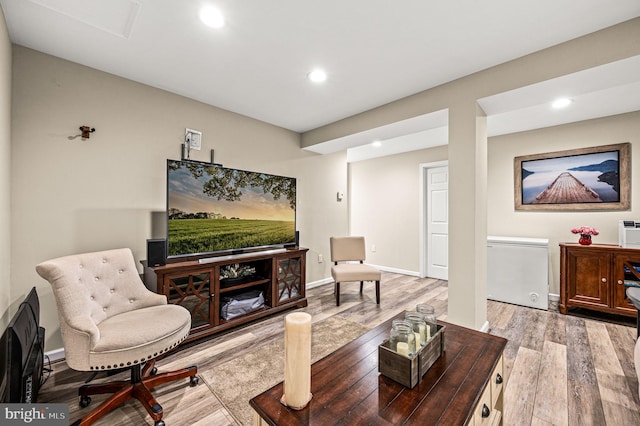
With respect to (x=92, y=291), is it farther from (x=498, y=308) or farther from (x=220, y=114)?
(x=498, y=308)

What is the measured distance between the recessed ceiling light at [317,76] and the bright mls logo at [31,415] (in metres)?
2.75

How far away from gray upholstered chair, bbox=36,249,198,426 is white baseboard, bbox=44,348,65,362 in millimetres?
766

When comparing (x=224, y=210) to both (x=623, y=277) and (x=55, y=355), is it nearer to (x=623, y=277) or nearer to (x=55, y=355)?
(x=55, y=355)

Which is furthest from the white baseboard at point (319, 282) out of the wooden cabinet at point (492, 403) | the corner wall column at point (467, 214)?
the wooden cabinet at point (492, 403)

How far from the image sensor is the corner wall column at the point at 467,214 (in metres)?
2.39

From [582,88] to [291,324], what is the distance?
9.22 ft

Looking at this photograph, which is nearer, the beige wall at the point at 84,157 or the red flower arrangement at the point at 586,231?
the beige wall at the point at 84,157

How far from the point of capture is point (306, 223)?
411 centimetres

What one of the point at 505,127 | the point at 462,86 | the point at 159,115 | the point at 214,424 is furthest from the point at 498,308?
the point at 159,115

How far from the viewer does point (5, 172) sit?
1.79 meters

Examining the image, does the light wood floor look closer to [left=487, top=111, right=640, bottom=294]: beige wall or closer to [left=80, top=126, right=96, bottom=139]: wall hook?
[left=487, top=111, right=640, bottom=294]: beige wall

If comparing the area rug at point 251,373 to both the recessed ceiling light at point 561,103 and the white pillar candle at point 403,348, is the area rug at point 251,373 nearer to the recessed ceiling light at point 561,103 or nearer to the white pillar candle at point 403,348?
the white pillar candle at point 403,348

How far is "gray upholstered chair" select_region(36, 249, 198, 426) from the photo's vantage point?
4.83 feet

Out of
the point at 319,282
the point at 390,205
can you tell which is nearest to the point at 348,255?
the point at 319,282
